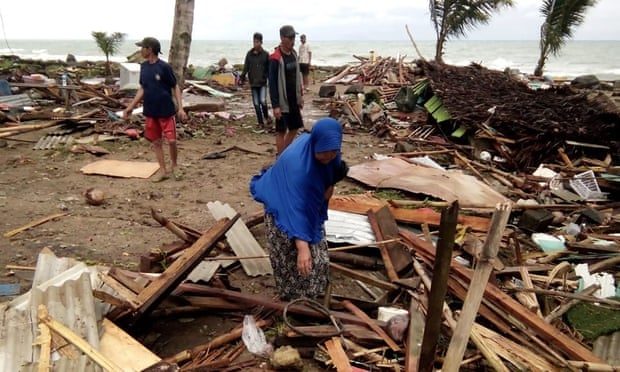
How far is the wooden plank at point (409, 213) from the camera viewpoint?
5016 mm

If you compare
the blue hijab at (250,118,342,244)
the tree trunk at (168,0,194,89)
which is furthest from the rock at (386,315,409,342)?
the tree trunk at (168,0,194,89)

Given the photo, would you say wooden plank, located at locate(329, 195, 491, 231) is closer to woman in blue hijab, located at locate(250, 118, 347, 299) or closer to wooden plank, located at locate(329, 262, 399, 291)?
Answer: wooden plank, located at locate(329, 262, 399, 291)

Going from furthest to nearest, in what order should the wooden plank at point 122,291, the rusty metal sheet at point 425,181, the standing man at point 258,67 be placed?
1. the standing man at point 258,67
2. the rusty metal sheet at point 425,181
3. the wooden plank at point 122,291

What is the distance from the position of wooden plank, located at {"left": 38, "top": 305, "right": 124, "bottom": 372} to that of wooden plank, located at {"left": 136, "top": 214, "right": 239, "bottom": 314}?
1.45 ft

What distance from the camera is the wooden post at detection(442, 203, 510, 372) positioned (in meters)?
1.81

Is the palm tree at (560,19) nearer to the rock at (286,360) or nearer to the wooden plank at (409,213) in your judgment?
the wooden plank at (409,213)

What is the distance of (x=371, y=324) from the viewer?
3297mm

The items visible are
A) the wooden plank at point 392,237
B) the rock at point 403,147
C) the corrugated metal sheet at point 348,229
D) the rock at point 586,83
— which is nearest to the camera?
the wooden plank at point 392,237

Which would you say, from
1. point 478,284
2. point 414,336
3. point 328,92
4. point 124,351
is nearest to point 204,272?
point 124,351

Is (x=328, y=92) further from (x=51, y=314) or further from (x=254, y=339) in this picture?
(x=51, y=314)

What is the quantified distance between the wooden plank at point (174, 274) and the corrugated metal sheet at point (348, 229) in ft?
4.18

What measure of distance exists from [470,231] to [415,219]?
623mm

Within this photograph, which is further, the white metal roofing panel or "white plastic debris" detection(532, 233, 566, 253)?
"white plastic debris" detection(532, 233, 566, 253)

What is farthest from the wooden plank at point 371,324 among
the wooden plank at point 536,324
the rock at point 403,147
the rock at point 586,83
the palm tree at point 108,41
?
the rock at point 586,83
